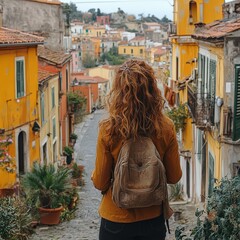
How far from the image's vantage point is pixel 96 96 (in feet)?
205

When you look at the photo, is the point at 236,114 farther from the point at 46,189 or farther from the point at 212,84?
the point at 46,189

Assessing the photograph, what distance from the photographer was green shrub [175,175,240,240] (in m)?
5.16

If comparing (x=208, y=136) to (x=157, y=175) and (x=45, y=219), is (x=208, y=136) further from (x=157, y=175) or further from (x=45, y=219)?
(x=157, y=175)

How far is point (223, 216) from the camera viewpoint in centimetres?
537

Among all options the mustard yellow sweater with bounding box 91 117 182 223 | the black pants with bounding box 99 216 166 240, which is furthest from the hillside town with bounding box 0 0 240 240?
the black pants with bounding box 99 216 166 240

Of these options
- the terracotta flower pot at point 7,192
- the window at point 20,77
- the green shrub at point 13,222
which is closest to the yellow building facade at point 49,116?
the window at point 20,77

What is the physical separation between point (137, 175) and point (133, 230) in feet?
1.34

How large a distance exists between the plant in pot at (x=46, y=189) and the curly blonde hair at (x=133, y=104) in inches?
402

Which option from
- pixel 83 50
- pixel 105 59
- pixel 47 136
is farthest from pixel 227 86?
pixel 105 59

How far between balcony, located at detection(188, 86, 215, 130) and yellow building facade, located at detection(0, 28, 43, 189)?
5.05 meters

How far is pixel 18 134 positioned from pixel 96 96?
4431cm

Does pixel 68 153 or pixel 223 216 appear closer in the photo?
pixel 223 216

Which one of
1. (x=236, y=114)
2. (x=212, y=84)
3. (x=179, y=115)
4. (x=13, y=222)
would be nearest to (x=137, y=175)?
(x=13, y=222)

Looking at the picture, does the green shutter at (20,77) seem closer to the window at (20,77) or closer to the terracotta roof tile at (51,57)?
the window at (20,77)
